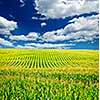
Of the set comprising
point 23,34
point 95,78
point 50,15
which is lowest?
point 95,78

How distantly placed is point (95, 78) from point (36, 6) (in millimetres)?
4427

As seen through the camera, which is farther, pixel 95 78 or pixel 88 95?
pixel 95 78

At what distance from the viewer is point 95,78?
1077 centimetres

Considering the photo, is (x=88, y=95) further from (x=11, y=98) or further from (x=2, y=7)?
(x=2, y=7)

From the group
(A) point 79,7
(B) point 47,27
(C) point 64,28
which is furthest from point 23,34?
(A) point 79,7

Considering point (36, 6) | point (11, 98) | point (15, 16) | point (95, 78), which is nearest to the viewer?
point (11, 98)

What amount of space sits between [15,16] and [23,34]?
0.66m

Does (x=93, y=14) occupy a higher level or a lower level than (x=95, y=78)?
higher

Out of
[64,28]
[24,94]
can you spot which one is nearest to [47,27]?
[64,28]

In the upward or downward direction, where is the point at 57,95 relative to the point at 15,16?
downward

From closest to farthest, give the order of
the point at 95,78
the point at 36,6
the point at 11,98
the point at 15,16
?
the point at 11,98 < the point at 36,6 < the point at 15,16 < the point at 95,78

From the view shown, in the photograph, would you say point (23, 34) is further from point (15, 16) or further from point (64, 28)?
point (64, 28)

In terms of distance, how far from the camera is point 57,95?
625 cm

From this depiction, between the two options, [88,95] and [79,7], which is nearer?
[88,95]
